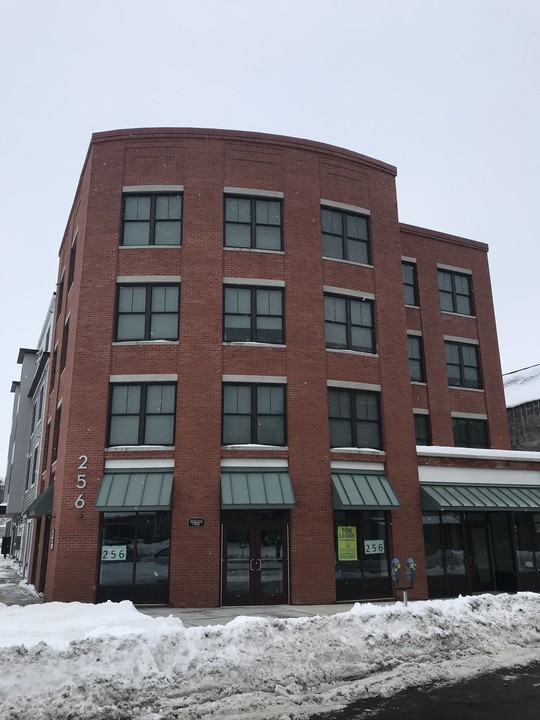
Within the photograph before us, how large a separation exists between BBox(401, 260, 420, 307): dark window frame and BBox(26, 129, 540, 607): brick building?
5.28m

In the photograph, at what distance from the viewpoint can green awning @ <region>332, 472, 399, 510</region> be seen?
60.8 ft

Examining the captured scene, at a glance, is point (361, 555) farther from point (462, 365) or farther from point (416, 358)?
point (462, 365)

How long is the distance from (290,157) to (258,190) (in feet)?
6.25

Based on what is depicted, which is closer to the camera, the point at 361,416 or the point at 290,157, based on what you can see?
the point at 361,416

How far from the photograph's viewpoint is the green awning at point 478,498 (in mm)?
19673

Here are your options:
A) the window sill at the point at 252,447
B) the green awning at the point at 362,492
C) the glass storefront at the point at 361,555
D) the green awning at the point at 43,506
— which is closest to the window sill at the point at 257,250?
the window sill at the point at 252,447

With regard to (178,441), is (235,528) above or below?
below

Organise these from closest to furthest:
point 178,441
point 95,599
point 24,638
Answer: point 24,638
point 95,599
point 178,441

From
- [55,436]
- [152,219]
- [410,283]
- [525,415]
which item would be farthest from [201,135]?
[525,415]

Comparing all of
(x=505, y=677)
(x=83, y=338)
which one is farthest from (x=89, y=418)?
(x=505, y=677)

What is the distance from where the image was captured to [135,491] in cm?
1773

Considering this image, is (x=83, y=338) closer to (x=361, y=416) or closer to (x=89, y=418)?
(x=89, y=418)

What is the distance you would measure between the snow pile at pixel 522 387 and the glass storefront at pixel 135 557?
106 ft

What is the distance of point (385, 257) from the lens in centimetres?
2262
